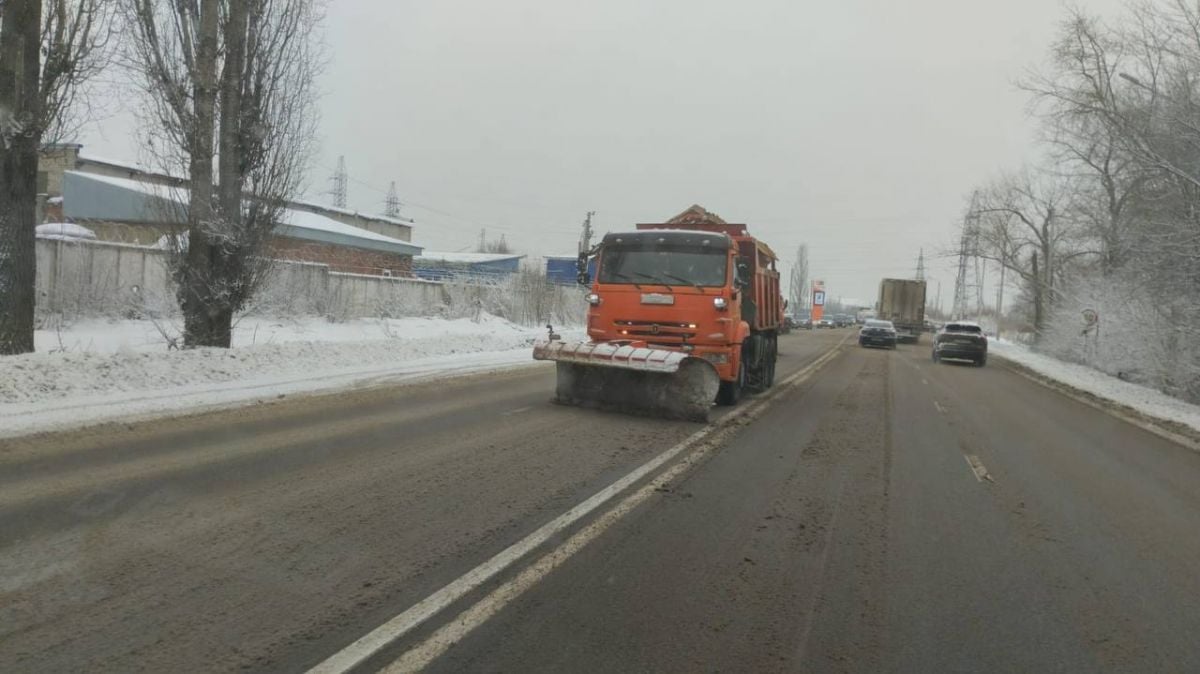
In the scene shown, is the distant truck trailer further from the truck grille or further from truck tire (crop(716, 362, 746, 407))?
the truck grille

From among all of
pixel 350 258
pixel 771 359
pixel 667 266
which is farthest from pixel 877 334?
pixel 667 266

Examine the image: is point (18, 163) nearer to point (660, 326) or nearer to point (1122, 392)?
point (660, 326)

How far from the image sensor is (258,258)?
1541 cm

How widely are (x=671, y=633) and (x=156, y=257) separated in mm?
20998

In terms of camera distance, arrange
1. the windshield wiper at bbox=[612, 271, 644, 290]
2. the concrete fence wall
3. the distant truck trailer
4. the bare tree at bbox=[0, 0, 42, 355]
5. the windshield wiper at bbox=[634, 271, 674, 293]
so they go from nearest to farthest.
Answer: the bare tree at bbox=[0, 0, 42, 355] < the windshield wiper at bbox=[634, 271, 674, 293] < the windshield wiper at bbox=[612, 271, 644, 290] < the concrete fence wall < the distant truck trailer

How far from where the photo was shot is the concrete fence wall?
18.8 metres

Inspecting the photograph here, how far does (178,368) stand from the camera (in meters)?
12.4

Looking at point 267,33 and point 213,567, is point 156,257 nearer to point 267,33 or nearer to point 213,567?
point 267,33

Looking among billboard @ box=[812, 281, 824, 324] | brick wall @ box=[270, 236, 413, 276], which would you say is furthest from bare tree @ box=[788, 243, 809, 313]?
brick wall @ box=[270, 236, 413, 276]

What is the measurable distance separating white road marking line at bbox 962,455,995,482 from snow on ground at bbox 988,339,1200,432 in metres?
7.49

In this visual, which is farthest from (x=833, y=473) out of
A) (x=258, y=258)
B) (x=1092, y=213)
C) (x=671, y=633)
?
(x=1092, y=213)

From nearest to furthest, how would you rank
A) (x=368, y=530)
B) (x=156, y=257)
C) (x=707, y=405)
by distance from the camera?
(x=368, y=530)
(x=707, y=405)
(x=156, y=257)

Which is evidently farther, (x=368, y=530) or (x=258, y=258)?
(x=258, y=258)

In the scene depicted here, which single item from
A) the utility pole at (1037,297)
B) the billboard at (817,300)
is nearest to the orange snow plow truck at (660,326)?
the utility pole at (1037,297)
